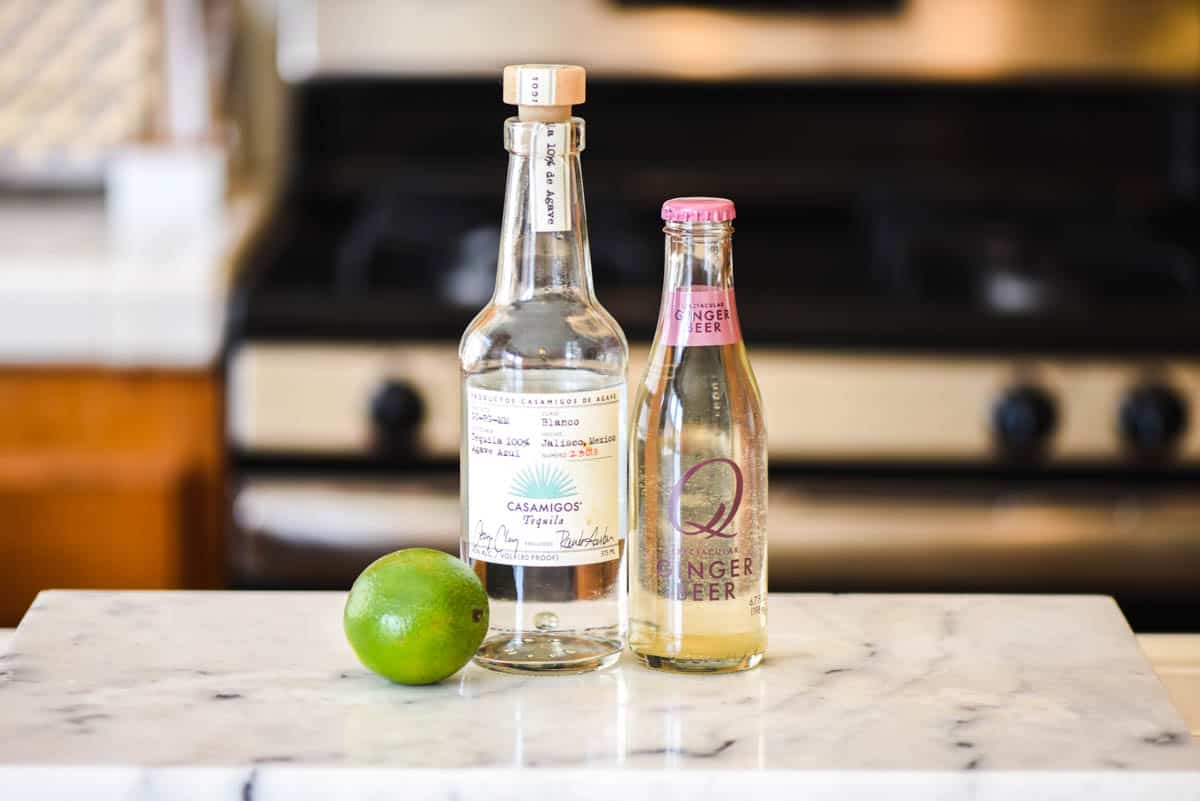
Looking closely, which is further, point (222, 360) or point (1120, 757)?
point (222, 360)

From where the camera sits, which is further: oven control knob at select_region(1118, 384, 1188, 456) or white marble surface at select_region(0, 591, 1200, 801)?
oven control knob at select_region(1118, 384, 1188, 456)

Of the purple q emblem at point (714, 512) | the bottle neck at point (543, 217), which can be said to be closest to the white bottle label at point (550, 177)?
the bottle neck at point (543, 217)

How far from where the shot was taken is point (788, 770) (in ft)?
2.26

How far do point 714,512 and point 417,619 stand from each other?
151mm

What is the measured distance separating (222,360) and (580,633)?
117cm

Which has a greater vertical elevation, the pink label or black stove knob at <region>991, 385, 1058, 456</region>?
the pink label

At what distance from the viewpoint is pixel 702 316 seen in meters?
0.80

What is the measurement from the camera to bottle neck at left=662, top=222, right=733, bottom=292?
31.0 inches

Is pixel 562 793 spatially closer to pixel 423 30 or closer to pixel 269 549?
pixel 269 549

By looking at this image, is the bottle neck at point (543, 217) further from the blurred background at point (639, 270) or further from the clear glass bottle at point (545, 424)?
the blurred background at point (639, 270)

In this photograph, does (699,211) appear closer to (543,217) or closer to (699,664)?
(543,217)

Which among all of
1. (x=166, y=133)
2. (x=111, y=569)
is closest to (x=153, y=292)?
(x=111, y=569)

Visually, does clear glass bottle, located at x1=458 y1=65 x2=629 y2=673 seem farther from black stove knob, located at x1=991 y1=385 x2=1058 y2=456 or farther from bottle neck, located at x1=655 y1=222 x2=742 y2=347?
black stove knob, located at x1=991 y1=385 x2=1058 y2=456
